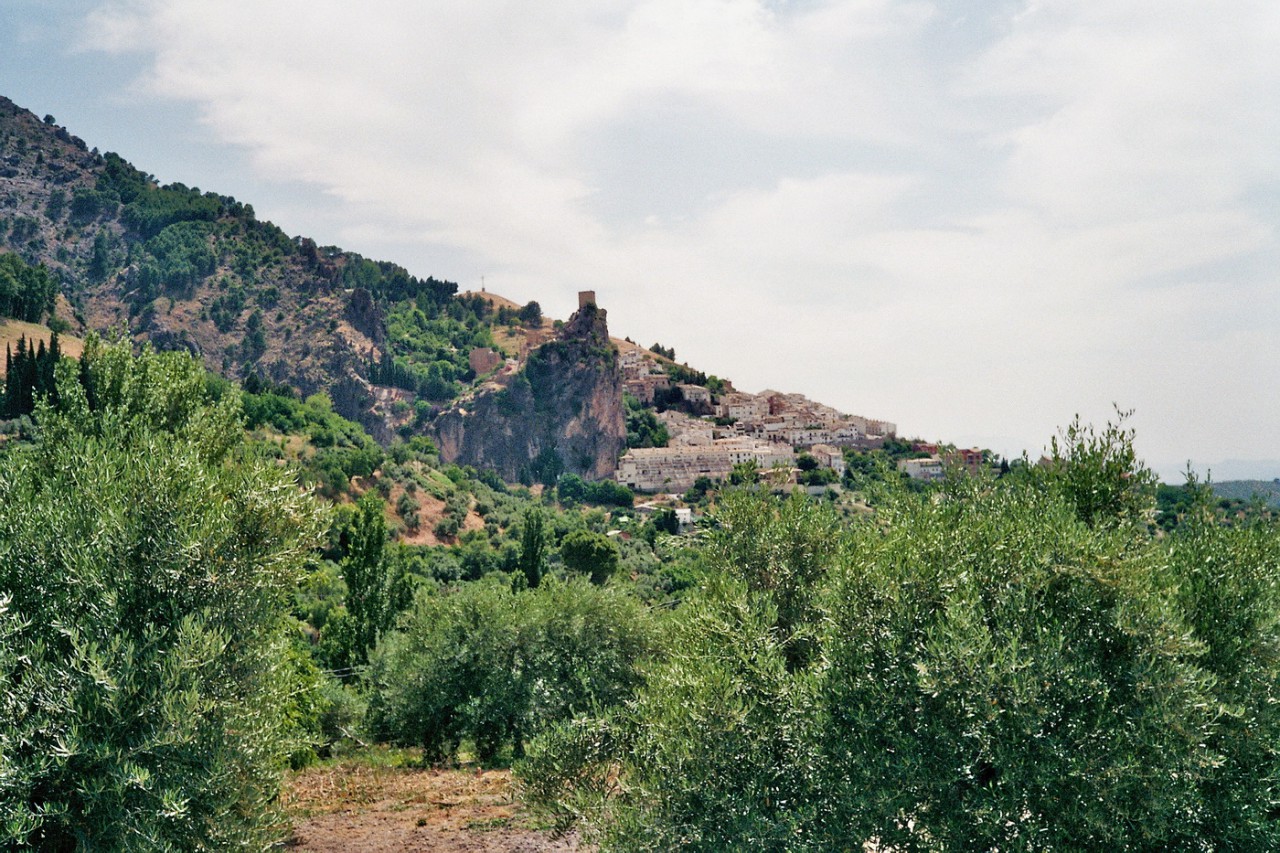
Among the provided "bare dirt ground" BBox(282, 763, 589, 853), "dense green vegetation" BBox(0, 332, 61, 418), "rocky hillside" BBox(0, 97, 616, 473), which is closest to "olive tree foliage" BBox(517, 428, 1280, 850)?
"bare dirt ground" BBox(282, 763, 589, 853)

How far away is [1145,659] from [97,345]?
2025cm

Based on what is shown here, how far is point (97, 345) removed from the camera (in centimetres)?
1891

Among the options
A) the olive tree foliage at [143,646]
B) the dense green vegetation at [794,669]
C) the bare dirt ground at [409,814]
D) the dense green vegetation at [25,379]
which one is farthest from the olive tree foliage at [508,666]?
the dense green vegetation at [25,379]

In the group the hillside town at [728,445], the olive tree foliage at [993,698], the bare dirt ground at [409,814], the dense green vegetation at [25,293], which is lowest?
the bare dirt ground at [409,814]

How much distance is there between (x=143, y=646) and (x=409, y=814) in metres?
9.33

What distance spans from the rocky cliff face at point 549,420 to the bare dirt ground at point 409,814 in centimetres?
15000

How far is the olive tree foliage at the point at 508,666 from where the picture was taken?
2575 centimetres

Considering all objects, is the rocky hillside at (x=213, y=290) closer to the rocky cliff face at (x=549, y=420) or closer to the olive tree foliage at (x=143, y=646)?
the rocky cliff face at (x=549, y=420)

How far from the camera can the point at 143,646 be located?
11.2 metres

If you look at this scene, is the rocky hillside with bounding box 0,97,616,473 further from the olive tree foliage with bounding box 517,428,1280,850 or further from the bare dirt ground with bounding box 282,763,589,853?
the olive tree foliage with bounding box 517,428,1280,850

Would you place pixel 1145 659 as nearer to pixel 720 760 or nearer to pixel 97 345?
pixel 720 760

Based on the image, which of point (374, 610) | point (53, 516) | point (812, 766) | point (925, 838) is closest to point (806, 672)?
point (812, 766)

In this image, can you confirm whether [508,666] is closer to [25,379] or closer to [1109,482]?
[1109,482]

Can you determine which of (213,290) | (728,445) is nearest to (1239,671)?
(728,445)
